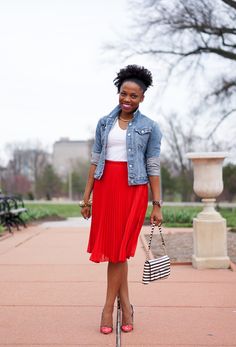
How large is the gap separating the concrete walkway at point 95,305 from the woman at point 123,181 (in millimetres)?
296

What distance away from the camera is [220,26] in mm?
20891

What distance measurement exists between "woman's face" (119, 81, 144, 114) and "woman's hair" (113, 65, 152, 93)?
5 cm

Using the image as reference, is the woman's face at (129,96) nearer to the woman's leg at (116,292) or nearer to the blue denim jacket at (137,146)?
the blue denim jacket at (137,146)

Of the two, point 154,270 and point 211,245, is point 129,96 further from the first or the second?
point 211,245

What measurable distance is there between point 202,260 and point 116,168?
3.18 meters

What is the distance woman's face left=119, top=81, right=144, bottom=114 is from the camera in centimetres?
372

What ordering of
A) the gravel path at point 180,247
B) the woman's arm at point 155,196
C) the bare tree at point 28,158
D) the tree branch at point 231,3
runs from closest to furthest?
the woman's arm at point 155,196 → the gravel path at point 180,247 → the tree branch at point 231,3 → the bare tree at point 28,158

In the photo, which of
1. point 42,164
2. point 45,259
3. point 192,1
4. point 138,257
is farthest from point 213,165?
point 42,164

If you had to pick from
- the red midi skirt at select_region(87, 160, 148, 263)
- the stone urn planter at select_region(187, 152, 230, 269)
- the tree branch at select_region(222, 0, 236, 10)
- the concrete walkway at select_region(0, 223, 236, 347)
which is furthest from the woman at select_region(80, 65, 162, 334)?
the tree branch at select_region(222, 0, 236, 10)

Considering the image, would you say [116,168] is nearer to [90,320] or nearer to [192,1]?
[90,320]

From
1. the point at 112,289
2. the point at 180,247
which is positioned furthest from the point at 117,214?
the point at 180,247

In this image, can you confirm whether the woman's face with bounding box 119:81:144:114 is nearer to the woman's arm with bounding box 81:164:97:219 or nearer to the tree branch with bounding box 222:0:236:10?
the woman's arm with bounding box 81:164:97:219

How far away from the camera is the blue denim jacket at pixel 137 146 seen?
3643 millimetres

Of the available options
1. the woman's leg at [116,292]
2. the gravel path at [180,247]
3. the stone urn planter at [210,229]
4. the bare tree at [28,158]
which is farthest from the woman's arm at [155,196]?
the bare tree at [28,158]
